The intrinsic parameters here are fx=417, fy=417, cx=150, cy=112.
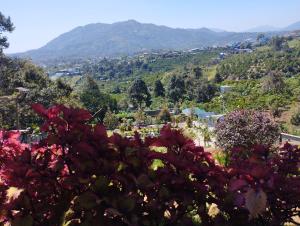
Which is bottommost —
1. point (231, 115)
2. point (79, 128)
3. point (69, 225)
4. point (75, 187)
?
point (231, 115)

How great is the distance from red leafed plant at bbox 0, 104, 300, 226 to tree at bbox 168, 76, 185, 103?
55.3m

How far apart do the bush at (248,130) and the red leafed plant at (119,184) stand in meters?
6.62

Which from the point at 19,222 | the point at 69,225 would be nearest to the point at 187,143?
the point at 69,225

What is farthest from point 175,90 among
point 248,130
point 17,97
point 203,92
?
point 248,130

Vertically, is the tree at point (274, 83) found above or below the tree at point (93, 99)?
below

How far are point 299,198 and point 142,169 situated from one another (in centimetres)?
77

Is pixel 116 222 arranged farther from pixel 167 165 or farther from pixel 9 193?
pixel 9 193

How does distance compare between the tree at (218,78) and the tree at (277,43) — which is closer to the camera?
the tree at (218,78)

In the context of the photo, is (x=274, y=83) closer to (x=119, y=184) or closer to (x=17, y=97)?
(x=17, y=97)

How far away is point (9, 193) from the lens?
196cm

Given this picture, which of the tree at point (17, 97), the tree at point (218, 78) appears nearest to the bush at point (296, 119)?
the tree at point (17, 97)

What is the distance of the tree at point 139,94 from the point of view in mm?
50312

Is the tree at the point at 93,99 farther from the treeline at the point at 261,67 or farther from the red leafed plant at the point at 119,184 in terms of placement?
the red leafed plant at the point at 119,184

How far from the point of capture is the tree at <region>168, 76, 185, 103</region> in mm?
57500
